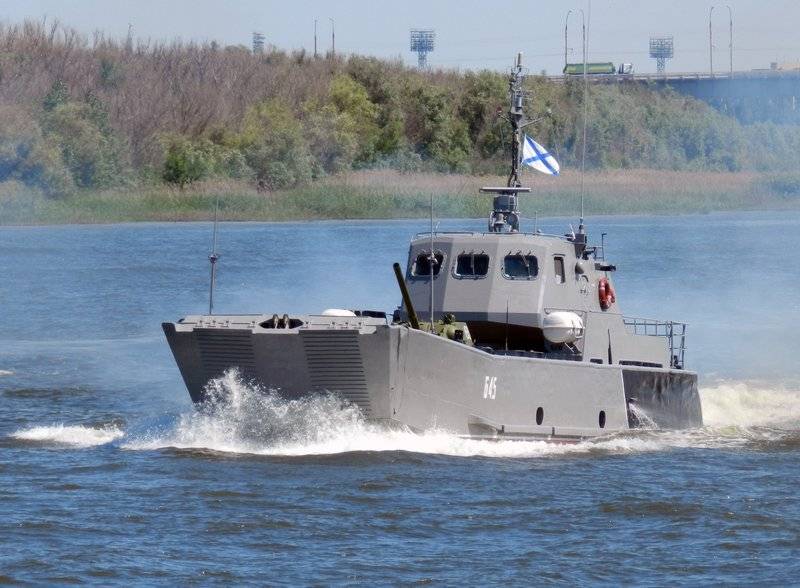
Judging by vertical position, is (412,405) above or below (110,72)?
below

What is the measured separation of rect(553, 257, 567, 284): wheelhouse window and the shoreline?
4219cm

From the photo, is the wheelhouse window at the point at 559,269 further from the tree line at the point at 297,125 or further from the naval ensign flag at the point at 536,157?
the tree line at the point at 297,125

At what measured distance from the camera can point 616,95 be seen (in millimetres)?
80000

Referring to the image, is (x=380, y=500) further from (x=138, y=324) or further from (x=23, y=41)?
(x=23, y=41)

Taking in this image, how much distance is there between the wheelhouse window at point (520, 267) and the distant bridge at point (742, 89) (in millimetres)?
55959

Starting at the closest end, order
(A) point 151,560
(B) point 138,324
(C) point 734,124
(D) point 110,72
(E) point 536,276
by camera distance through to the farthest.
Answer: (A) point 151,560, (E) point 536,276, (B) point 138,324, (C) point 734,124, (D) point 110,72

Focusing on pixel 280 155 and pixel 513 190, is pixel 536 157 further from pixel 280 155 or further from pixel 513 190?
pixel 280 155

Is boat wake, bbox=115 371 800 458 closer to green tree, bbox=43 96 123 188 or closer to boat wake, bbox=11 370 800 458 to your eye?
boat wake, bbox=11 370 800 458

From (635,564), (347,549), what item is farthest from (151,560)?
(635,564)

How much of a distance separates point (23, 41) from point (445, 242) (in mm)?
71628

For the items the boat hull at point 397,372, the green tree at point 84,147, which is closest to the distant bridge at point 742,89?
the green tree at point 84,147

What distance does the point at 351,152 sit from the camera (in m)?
74.4

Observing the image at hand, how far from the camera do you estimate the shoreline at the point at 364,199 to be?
69500 mm

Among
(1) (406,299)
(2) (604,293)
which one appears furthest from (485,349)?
(2) (604,293)
